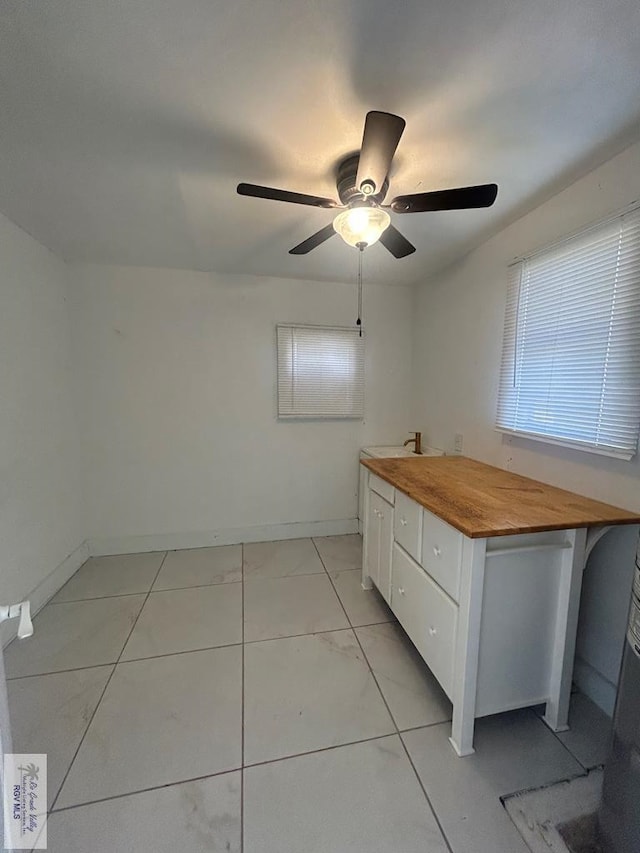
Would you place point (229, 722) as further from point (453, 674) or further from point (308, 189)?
point (308, 189)

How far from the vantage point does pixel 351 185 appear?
53.9 inches

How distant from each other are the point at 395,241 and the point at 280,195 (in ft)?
2.03

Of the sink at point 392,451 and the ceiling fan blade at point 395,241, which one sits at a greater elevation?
the ceiling fan blade at point 395,241

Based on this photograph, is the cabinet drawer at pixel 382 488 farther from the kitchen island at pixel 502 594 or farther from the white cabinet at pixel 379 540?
the kitchen island at pixel 502 594

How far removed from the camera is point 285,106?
3.70ft

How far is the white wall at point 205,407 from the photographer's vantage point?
256 centimetres

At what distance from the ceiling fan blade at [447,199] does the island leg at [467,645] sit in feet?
4.03

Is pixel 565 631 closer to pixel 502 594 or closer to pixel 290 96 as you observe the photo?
pixel 502 594

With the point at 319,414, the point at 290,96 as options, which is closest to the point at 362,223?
the point at 290,96

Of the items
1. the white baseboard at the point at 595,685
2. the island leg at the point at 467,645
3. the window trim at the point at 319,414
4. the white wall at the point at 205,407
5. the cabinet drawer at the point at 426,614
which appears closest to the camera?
the island leg at the point at 467,645

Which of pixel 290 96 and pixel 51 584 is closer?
pixel 290 96

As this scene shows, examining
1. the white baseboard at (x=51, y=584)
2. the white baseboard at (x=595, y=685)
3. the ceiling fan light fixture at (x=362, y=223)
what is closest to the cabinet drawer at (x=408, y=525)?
the white baseboard at (x=595, y=685)

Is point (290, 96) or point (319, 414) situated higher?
point (290, 96)

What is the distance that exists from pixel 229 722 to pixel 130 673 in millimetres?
584
